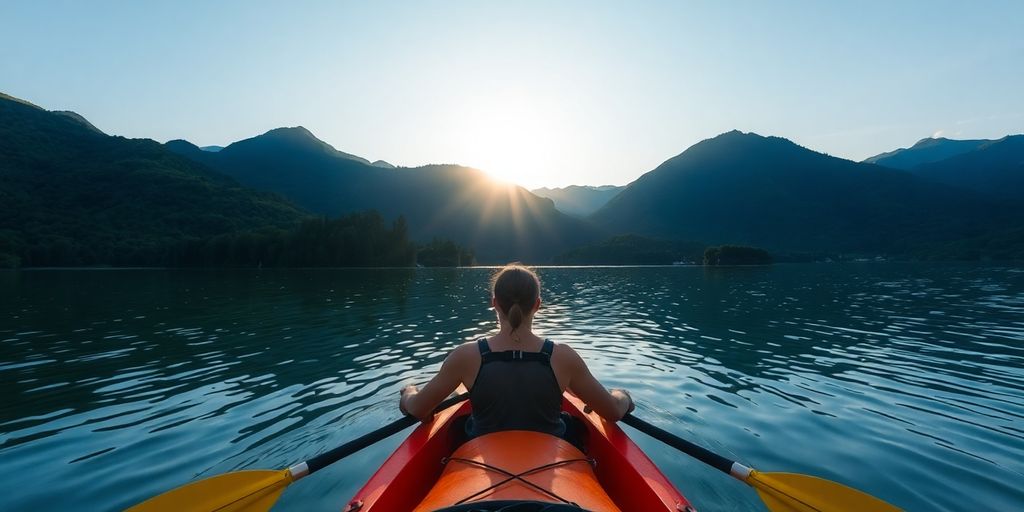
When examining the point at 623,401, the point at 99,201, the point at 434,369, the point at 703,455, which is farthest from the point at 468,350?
the point at 99,201

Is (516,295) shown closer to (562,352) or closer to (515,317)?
(515,317)

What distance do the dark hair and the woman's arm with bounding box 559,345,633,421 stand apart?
1.52 ft

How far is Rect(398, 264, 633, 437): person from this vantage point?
400 cm

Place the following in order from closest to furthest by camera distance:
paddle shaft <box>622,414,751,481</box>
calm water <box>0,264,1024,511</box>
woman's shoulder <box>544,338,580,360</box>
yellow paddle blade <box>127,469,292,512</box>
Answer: woman's shoulder <box>544,338,580,360</box> → yellow paddle blade <box>127,469,292,512</box> → paddle shaft <box>622,414,751,481</box> → calm water <box>0,264,1024,511</box>

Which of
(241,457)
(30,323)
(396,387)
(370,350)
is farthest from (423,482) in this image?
(30,323)

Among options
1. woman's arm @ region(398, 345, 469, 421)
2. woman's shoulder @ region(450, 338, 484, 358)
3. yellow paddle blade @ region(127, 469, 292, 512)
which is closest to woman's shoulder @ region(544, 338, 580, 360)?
woman's shoulder @ region(450, 338, 484, 358)

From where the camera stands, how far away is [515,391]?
406cm

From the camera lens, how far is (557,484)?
3350 mm

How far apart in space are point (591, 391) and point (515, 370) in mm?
909

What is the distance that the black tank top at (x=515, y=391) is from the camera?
13.1 ft

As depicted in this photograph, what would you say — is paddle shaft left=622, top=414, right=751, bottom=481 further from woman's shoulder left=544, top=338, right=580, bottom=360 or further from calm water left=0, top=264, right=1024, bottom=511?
woman's shoulder left=544, top=338, right=580, bottom=360

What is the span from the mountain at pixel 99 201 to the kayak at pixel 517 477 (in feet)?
395

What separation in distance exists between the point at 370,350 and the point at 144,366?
18.7 ft

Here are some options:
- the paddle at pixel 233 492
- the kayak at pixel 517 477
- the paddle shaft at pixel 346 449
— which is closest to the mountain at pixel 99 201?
the paddle at pixel 233 492
